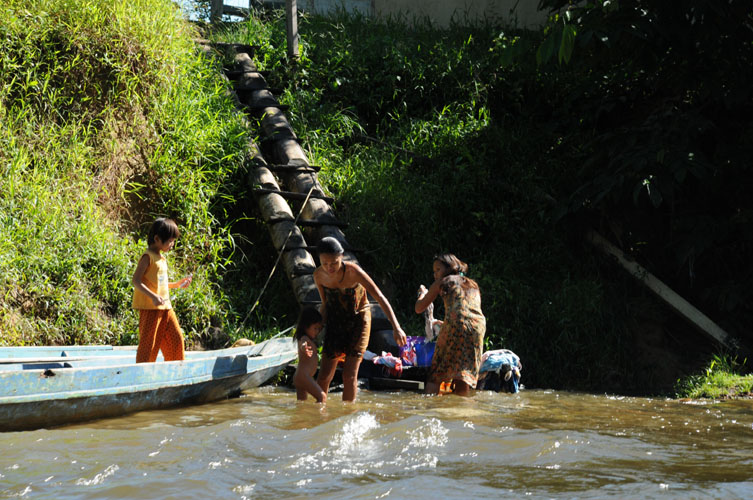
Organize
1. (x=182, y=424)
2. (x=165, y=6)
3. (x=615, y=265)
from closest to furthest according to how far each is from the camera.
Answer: (x=182, y=424), (x=615, y=265), (x=165, y=6)

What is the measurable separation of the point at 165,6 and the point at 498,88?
491 cm

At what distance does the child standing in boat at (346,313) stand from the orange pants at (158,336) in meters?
1.15

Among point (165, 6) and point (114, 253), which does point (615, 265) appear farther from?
point (165, 6)

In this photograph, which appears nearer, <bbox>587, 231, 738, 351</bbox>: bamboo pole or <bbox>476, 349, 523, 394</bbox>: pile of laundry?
<bbox>476, 349, 523, 394</bbox>: pile of laundry

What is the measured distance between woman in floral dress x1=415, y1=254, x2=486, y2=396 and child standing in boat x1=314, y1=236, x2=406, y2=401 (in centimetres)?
62

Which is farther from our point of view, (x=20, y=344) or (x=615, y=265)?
(x=615, y=265)

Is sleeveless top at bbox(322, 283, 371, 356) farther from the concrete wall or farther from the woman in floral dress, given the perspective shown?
the concrete wall

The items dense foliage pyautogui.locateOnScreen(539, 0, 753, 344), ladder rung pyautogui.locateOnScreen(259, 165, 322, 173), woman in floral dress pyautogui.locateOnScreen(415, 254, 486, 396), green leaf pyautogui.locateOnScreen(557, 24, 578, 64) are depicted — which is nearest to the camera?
woman in floral dress pyautogui.locateOnScreen(415, 254, 486, 396)

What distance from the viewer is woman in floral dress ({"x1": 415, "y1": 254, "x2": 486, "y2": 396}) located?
649cm

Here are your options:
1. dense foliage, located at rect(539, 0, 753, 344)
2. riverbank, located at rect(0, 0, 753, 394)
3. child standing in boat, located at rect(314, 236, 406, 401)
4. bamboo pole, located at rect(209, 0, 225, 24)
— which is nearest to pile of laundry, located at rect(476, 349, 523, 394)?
riverbank, located at rect(0, 0, 753, 394)

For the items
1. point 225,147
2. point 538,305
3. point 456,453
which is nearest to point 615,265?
point 538,305

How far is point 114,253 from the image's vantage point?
7.47m

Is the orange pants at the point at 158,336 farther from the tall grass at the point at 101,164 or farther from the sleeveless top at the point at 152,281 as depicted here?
the tall grass at the point at 101,164

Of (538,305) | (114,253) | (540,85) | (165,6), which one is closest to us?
(114,253)
